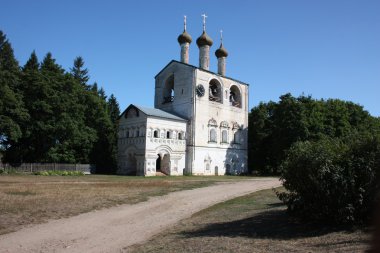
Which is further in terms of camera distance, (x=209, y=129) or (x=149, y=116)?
(x=209, y=129)

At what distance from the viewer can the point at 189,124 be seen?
4659cm

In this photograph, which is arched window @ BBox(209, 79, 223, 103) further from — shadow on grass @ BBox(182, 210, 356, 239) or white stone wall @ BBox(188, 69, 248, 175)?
shadow on grass @ BBox(182, 210, 356, 239)

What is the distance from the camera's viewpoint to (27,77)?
4047 cm

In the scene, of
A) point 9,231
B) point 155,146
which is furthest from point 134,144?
point 9,231

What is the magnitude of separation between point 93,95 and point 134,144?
9584 mm

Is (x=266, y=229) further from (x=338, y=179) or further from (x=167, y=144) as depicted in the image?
(x=167, y=144)

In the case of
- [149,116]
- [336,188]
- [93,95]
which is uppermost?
[93,95]

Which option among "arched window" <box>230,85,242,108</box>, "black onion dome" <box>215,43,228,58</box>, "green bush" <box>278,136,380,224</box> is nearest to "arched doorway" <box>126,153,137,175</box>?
"arched window" <box>230,85,242,108</box>

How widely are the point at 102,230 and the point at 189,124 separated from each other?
35.8 metres

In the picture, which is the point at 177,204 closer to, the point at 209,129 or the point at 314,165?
the point at 314,165

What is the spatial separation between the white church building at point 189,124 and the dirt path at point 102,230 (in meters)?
27.2

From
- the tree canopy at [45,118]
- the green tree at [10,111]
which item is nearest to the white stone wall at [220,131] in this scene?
the tree canopy at [45,118]

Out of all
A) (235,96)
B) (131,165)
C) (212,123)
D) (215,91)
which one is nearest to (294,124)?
(212,123)

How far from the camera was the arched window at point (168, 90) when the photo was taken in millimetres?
51384
